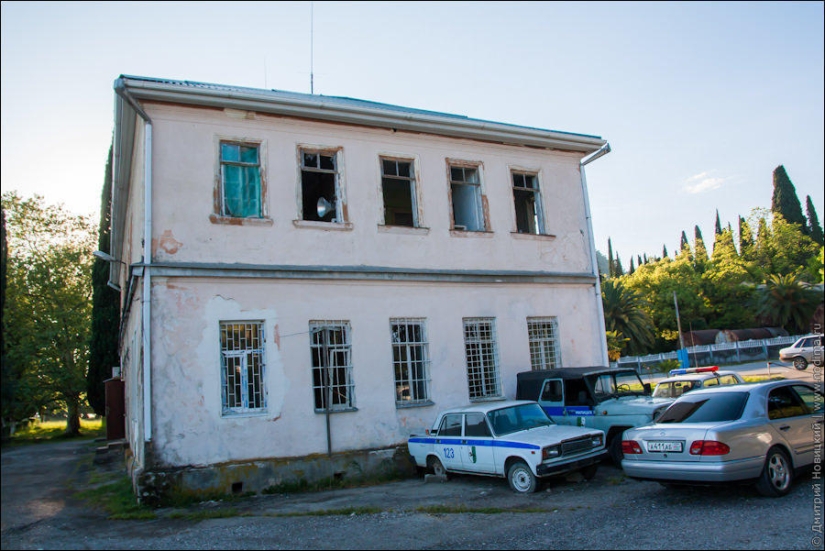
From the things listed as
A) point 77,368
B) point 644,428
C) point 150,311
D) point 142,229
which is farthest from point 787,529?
point 77,368

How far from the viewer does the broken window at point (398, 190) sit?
13406 millimetres

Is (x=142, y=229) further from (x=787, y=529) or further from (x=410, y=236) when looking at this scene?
(x=787, y=529)

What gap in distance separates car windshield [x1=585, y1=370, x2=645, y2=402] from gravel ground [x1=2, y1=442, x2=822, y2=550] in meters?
1.53

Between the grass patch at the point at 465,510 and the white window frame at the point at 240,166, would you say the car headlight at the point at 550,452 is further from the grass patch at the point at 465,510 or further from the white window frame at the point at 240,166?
the white window frame at the point at 240,166

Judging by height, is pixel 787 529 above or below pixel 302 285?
below

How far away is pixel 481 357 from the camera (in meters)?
13.5

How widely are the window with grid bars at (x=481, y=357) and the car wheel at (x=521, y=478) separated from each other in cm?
390

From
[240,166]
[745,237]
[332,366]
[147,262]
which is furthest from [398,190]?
[745,237]

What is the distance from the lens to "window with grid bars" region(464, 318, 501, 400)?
524 inches

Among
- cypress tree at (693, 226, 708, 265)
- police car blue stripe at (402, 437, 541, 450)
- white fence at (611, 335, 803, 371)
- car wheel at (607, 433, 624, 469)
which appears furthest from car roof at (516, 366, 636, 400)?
cypress tree at (693, 226, 708, 265)

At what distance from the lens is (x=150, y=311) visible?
34.0 feet

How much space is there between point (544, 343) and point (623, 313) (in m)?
32.2

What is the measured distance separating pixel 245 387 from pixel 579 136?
1018 centimetres

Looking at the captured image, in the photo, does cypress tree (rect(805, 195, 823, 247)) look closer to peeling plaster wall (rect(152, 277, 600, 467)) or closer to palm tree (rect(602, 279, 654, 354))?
peeling plaster wall (rect(152, 277, 600, 467))
